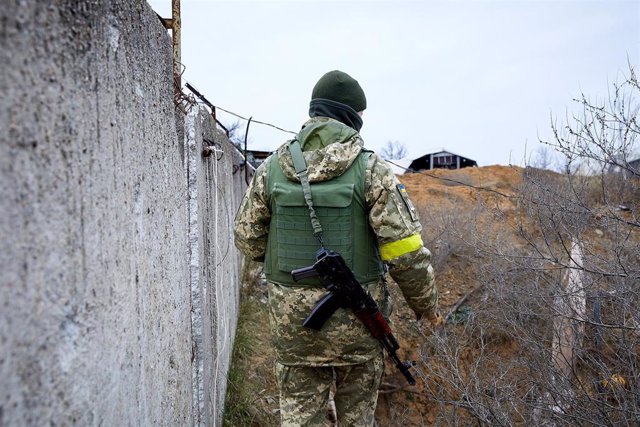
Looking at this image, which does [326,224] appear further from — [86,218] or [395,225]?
[86,218]

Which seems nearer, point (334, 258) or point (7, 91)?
point (7, 91)

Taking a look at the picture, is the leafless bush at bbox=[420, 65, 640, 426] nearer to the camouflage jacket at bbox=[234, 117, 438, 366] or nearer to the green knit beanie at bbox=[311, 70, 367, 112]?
the camouflage jacket at bbox=[234, 117, 438, 366]

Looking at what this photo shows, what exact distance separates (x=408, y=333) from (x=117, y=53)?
440 cm

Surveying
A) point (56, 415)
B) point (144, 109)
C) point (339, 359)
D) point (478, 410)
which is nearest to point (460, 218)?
point (478, 410)

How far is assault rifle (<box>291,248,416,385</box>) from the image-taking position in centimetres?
189

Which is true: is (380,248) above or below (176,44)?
below

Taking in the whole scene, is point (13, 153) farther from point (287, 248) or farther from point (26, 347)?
point (287, 248)

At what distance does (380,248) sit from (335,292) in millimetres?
266

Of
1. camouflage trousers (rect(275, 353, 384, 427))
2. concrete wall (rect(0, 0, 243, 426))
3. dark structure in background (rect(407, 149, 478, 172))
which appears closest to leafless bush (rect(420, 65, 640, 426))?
camouflage trousers (rect(275, 353, 384, 427))

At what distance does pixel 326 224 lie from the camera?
1.93 metres

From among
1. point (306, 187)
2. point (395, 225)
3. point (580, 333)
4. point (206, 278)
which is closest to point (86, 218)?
point (306, 187)

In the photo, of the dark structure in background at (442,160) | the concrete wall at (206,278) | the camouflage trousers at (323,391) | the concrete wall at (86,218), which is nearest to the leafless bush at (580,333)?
the camouflage trousers at (323,391)

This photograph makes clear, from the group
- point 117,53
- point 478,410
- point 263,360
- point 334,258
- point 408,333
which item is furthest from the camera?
point 408,333

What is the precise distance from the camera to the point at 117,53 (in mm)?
1001
